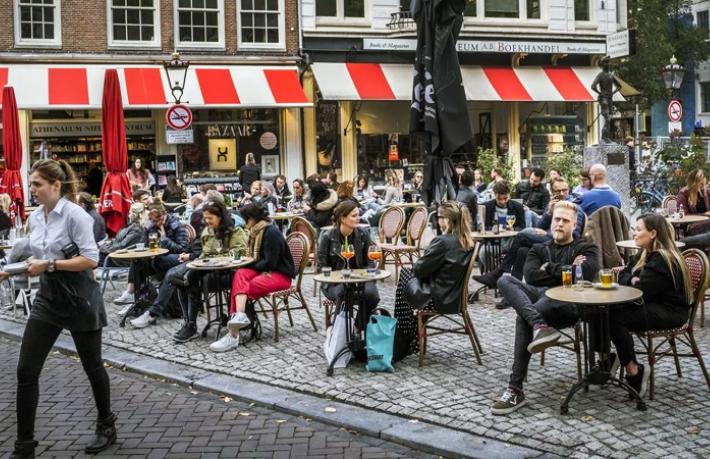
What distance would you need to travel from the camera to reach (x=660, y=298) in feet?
20.8

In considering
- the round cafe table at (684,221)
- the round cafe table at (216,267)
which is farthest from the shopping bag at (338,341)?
the round cafe table at (684,221)

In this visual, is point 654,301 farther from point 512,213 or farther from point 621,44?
point 621,44

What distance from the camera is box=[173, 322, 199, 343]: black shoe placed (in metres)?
8.88

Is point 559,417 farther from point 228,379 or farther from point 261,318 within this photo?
point 261,318

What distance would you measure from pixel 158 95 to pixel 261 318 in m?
13.0

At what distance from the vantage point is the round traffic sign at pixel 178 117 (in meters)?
18.0

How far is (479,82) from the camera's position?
2472 centimetres

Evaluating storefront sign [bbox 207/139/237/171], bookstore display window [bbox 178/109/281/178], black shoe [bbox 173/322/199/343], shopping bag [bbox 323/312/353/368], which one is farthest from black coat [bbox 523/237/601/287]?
storefront sign [bbox 207/139/237/171]

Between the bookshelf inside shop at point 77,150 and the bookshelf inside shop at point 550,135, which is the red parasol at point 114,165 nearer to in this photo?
the bookshelf inside shop at point 77,150

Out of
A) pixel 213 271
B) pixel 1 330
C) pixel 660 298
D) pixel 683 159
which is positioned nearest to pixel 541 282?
pixel 660 298

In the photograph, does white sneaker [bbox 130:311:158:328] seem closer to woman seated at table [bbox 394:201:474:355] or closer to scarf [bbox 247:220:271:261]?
scarf [bbox 247:220:271:261]

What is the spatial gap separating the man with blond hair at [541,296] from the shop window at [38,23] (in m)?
18.2

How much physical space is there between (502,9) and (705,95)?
24889 millimetres

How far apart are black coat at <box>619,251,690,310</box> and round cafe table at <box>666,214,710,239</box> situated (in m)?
4.77
